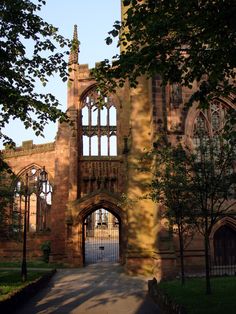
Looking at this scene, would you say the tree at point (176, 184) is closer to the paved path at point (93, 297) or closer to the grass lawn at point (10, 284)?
the paved path at point (93, 297)

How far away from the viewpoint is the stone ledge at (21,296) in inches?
415

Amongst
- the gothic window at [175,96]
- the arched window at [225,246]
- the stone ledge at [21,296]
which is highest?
the gothic window at [175,96]

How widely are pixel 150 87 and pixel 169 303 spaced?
13.2 metres

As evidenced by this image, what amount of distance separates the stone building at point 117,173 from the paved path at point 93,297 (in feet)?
6.33

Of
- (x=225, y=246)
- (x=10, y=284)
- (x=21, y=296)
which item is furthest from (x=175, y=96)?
(x=21, y=296)

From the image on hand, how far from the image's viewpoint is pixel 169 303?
10266 mm

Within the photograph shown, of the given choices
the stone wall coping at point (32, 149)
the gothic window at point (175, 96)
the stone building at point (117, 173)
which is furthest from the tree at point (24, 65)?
the stone wall coping at point (32, 149)

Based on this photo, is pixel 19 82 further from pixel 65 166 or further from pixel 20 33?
pixel 65 166

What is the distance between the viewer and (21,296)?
12531mm

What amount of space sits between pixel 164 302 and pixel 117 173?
18.2 meters

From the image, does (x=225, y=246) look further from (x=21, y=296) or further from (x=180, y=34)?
(x=180, y=34)

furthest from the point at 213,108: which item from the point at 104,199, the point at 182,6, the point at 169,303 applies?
the point at 182,6

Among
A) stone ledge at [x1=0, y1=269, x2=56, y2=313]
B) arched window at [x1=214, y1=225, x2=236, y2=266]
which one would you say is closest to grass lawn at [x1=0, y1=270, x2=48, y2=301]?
stone ledge at [x1=0, y1=269, x2=56, y2=313]

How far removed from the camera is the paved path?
455 inches
